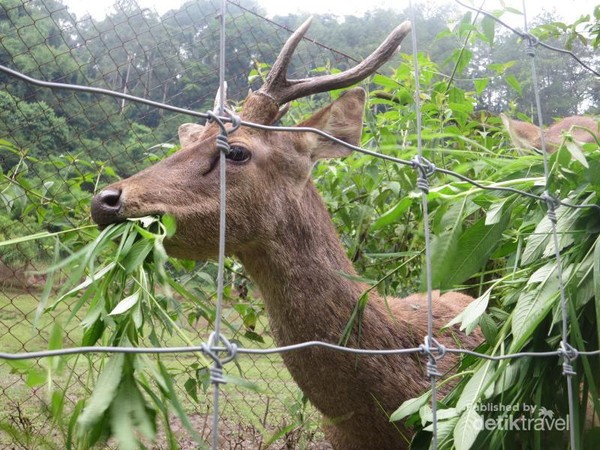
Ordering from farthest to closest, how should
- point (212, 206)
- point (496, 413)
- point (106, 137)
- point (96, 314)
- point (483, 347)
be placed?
point (106, 137), point (212, 206), point (483, 347), point (496, 413), point (96, 314)

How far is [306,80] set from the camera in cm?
285

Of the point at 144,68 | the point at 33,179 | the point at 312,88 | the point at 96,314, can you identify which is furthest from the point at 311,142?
the point at 144,68

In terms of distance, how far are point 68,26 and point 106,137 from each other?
73cm

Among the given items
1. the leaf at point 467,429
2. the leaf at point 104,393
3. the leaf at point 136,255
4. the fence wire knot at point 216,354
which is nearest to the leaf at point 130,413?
the leaf at point 104,393

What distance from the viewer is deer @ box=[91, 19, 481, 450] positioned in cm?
246

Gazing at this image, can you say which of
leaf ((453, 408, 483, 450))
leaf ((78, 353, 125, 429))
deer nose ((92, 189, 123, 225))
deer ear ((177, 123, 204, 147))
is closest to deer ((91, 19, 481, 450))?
deer nose ((92, 189, 123, 225))

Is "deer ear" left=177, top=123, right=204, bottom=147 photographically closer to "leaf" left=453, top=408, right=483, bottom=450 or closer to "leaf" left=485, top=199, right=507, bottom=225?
"leaf" left=485, top=199, right=507, bottom=225

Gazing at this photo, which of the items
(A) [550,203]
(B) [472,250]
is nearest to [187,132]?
(B) [472,250]

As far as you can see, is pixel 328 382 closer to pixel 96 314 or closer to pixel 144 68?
pixel 96 314

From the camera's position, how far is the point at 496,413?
1948mm

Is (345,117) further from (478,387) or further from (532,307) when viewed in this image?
(478,387)

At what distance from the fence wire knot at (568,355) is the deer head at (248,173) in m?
1.11

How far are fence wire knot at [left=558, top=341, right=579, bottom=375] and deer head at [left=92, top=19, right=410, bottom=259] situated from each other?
3.65 feet

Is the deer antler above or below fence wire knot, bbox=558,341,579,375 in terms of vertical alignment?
above
